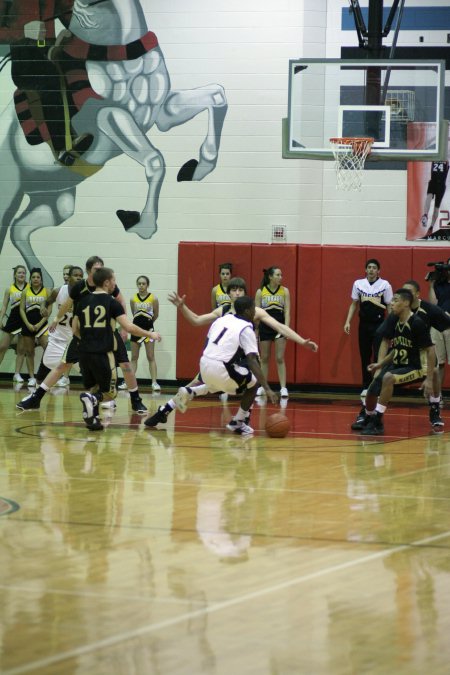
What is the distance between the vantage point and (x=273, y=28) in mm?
17234

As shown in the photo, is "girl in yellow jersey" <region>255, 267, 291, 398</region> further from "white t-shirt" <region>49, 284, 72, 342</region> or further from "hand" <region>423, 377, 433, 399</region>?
"hand" <region>423, 377, 433, 399</region>

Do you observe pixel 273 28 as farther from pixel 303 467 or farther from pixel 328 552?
pixel 328 552

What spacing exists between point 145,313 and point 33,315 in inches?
75.4

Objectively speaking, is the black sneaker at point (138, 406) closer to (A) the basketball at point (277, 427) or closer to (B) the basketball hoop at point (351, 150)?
(A) the basketball at point (277, 427)

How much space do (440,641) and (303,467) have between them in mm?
4865

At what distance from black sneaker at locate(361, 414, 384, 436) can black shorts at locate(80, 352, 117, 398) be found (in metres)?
2.85

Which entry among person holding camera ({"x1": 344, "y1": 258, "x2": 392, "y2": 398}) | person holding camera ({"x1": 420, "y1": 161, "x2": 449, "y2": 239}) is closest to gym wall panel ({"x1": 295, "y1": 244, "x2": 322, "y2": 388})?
person holding camera ({"x1": 344, "y1": 258, "x2": 392, "y2": 398})

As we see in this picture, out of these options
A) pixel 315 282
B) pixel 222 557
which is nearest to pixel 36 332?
pixel 315 282

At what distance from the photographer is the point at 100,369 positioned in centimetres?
1092

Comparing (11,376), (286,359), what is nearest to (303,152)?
(286,359)

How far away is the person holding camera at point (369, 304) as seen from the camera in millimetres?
16250

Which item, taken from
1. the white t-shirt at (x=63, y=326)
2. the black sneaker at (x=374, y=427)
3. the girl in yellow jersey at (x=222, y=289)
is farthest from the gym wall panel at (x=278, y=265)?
the black sneaker at (x=374, y=427)

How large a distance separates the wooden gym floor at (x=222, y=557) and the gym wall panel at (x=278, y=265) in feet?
21.9

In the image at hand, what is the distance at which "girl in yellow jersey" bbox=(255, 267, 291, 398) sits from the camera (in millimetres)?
16203
